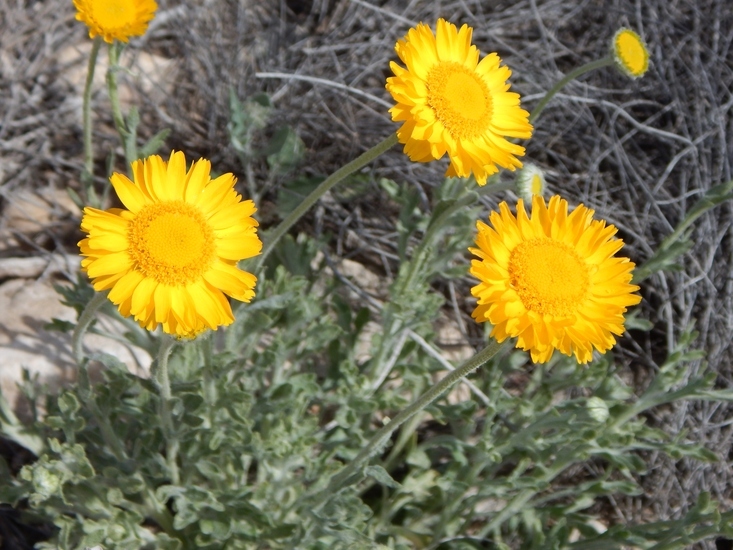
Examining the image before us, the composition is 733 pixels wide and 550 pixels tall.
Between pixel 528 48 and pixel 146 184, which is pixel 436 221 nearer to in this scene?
pixel 146 184

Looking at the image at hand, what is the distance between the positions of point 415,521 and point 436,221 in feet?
5.07

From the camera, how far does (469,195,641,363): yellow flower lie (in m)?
2.41

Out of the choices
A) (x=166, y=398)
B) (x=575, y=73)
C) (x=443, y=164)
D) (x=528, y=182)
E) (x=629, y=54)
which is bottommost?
(x=166, y=398)

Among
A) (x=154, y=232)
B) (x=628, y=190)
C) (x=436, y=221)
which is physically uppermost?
(x=628, y=190)

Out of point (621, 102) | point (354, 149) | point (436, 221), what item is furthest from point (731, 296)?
point (354, 149)

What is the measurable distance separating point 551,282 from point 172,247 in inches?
48.8

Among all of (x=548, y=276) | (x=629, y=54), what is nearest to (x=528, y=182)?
(x=548, y=276)

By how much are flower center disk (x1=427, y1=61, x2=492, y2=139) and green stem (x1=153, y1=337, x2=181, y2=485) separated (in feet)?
4.25

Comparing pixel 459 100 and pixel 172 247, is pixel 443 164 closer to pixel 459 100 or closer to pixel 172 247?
pixel 459 100

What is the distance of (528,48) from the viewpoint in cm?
526

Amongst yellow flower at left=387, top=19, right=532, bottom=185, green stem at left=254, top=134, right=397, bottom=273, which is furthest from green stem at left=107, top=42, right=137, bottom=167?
yellow flower at left=387, top=19, right=532, bottom=185

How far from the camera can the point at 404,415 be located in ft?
8.03

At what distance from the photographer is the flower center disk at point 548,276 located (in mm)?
2475

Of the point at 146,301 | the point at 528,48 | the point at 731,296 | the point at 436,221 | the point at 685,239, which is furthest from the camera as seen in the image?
the point at 528,48
